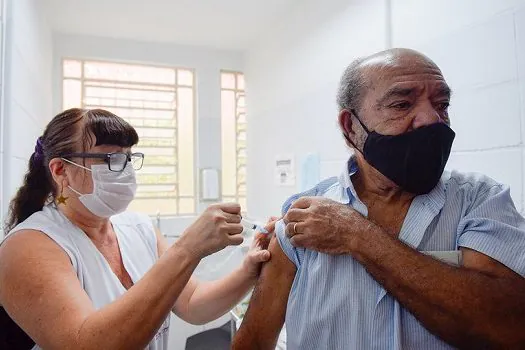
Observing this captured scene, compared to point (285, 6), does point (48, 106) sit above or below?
below

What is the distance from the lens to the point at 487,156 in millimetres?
1327

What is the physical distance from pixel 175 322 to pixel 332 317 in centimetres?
235

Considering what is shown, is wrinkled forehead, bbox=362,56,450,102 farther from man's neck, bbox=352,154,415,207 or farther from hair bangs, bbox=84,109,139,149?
hair bangs, bbox=84,109,139,149

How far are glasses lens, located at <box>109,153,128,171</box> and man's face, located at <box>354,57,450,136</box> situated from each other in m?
0.84

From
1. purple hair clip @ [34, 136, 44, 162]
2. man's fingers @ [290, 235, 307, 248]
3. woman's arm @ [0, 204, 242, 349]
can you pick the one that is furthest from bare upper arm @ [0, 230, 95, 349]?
man's fingers @ [290, 235, 307, 248]

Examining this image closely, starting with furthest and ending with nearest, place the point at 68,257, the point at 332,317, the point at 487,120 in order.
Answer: the point at 487,120, the point at 68,257, the point at 332,317

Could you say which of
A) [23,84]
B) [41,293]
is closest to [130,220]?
[41,293]

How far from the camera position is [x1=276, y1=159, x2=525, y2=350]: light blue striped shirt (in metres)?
0.86

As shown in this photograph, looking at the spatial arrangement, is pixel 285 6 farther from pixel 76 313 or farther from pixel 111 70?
pixel 76 313

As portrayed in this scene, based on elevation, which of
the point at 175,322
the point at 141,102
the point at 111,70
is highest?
the point at 111,70

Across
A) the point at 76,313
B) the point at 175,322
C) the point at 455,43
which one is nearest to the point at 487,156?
the point at 455,43

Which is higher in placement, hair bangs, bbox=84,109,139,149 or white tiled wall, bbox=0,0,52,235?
white tiled wall, bbox=0,0,52,235

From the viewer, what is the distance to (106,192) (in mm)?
1285

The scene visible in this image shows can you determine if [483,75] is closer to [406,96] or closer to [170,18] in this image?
[406,96]
